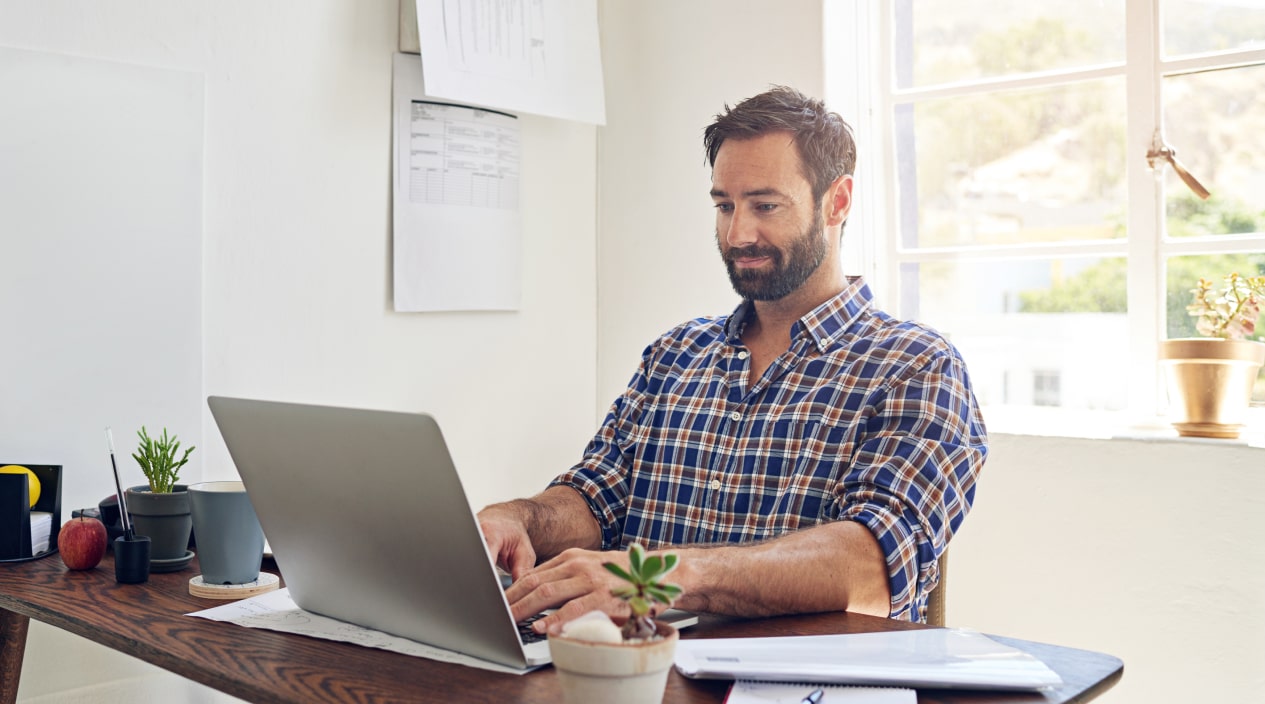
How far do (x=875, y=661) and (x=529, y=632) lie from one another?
1.07 feet

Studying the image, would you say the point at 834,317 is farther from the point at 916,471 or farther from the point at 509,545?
the point at 509,545

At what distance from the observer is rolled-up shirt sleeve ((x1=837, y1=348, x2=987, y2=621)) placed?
1.33 meters

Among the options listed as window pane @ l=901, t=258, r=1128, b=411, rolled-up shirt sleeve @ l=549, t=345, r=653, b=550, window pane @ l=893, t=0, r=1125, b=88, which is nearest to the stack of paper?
rolled-up shirt sleeve @ l=549, t=345, r=653, b=550

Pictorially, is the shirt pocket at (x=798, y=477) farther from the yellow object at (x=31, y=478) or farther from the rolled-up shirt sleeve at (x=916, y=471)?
the yellow object at (x=31, y=478)

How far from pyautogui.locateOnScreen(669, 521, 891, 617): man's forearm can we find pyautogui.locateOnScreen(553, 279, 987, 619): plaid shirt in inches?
1.2

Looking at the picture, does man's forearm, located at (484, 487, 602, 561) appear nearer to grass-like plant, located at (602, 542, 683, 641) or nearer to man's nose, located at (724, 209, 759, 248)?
man's nose, located at (724, 209, 759, 248)

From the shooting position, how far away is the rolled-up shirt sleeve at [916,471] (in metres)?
1.33

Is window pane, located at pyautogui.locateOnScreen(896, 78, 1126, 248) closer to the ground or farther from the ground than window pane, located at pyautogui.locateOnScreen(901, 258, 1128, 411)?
farther from the ground

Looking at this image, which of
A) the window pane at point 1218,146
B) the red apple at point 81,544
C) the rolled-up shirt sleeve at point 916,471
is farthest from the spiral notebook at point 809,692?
the window pane at point 1218,146

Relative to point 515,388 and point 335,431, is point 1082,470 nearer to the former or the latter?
point 515,388

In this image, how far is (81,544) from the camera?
54.4 inches

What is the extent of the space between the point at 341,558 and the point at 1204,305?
5.73ft

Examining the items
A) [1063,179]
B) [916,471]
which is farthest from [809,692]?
[1063,179]

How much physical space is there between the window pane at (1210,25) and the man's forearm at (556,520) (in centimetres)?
153
